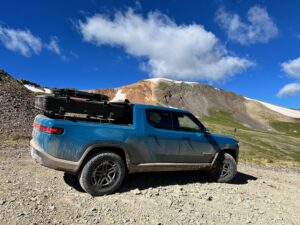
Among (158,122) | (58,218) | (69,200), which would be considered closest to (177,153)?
(158,122)

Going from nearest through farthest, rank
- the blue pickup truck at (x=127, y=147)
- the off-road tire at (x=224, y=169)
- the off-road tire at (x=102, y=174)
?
the blue pickup truck at (x=127, y=147), the off-road tire at (x=102, y=174), the off-road tire at (x=224, y=169)

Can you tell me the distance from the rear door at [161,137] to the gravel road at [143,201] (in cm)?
81

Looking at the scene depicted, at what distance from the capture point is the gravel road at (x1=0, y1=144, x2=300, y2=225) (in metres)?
5.42

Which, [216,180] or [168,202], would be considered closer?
[168,202]

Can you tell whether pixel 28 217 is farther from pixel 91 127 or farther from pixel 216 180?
pixel 216 180

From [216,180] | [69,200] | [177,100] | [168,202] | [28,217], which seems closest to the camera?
[28,217]

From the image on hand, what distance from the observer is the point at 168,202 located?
255 inches

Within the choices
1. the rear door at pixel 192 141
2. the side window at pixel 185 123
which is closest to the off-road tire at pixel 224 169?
the rear door at pixel 192 141

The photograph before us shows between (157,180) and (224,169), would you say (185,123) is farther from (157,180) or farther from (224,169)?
(224,169)

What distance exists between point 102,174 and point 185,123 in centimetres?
273

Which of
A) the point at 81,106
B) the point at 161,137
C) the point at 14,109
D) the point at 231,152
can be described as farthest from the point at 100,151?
the point at 14,109

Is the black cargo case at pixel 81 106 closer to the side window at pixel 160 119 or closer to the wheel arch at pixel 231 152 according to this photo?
the side window at pixel 160 119

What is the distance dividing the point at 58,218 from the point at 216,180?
5000mm

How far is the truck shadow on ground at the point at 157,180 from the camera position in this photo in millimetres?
7174
